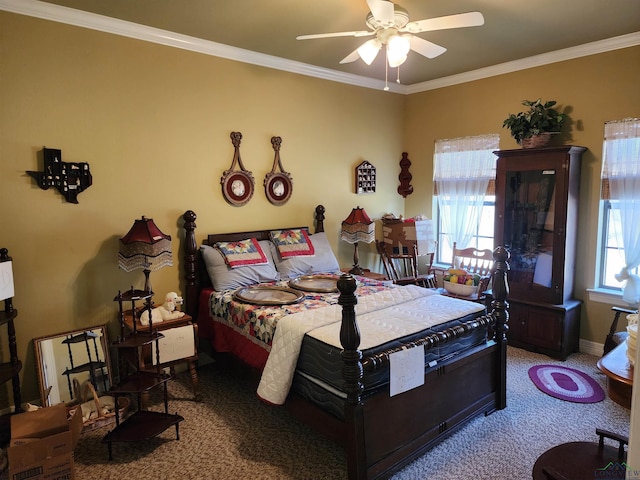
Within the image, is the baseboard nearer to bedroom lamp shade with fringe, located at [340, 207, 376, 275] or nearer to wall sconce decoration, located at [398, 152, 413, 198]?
bedroom lamp shade with fringe, located at [340, 207, 376, 275]

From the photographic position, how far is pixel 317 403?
229cm

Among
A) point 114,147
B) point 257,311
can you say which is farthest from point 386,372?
point 114,147

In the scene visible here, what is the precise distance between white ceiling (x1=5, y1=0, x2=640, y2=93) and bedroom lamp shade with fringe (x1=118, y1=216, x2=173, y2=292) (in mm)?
1502

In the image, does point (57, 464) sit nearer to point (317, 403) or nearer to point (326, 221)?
point (317, 403)

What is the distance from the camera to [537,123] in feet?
12.5

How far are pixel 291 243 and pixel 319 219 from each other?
59 cm

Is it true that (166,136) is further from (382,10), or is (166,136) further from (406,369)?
(406,369)

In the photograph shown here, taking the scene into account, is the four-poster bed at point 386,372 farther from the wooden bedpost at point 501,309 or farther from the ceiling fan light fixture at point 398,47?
the ceiling fan light fixture at point 398,47

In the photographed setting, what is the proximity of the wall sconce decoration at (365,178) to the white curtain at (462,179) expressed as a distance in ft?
2.45

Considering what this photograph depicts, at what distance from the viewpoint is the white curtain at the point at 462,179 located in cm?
449

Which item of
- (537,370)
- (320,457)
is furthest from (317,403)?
(537,370)

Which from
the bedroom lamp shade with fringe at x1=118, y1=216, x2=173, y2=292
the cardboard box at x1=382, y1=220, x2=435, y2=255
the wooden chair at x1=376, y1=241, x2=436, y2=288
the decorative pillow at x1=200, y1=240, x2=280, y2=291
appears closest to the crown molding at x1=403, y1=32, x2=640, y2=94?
the cardboard box at x1=382, y1=220, x2=435, y2=255

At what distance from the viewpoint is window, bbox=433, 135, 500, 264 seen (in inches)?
177

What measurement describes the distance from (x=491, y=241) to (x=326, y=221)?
1.82 meters
